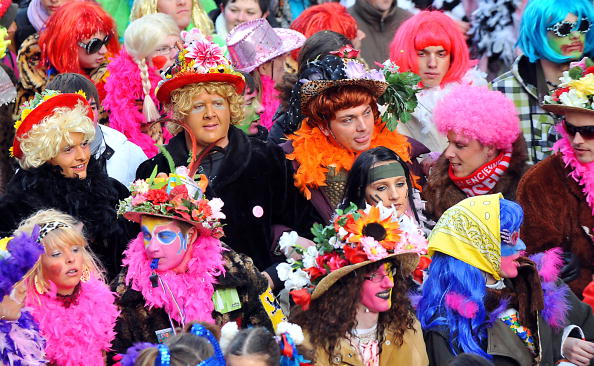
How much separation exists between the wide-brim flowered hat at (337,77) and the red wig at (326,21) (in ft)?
6.17

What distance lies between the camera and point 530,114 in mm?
8234

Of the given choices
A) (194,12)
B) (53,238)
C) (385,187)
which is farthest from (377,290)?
(194,12)

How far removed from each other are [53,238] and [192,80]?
1569 mm

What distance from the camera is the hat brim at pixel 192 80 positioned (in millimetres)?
6742

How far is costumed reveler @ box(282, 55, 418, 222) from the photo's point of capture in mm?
6941

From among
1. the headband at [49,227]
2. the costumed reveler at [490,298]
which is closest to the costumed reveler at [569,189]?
the costumed reveler at [490,298]

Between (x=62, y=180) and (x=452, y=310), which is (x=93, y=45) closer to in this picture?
(x=62, y=180)

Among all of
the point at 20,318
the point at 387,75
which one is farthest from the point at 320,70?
the point at 20,318

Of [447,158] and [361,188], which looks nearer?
[361,188]

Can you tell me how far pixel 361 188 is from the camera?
6520 mm

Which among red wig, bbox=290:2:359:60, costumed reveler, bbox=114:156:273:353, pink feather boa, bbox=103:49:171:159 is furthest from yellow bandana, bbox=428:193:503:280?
red wig, bbox=290:2:359:60

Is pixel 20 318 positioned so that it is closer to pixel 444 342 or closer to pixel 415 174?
pixel 444 342

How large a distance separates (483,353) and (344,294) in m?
0.82

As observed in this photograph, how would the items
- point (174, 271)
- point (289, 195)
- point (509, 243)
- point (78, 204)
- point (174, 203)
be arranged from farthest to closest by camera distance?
point (289, 195), point (78, 204), point (509, 243), point (174, 271), point (174, 203)
